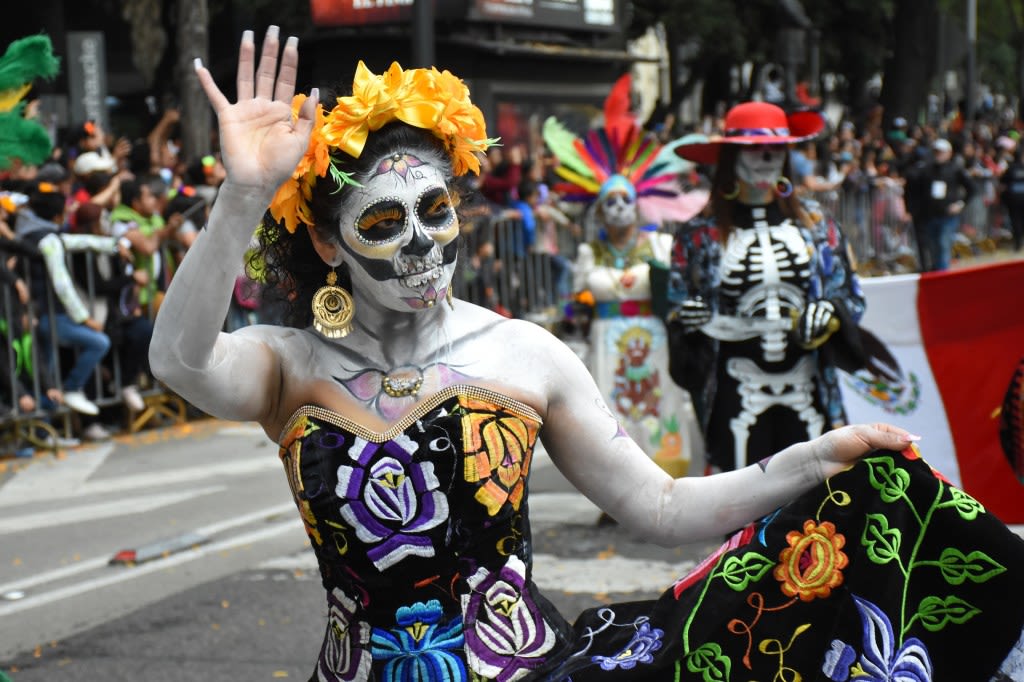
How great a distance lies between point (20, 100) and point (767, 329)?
144 inches

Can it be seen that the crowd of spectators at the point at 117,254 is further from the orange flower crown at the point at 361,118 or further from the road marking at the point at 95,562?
the orange flower crown at the point at 361,118

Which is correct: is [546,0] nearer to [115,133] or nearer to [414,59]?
[115,133]

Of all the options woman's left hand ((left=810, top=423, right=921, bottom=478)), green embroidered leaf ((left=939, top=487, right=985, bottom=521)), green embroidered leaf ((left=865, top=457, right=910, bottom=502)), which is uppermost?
woman's left hand ((left=810, top=423, right=921, bottom=478))

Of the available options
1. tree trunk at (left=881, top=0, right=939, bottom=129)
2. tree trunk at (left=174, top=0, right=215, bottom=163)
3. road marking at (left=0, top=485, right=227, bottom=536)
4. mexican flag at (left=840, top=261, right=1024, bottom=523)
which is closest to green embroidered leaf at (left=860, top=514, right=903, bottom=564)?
mexican flag at (left=840, top=261, right=1024, bottom=523)

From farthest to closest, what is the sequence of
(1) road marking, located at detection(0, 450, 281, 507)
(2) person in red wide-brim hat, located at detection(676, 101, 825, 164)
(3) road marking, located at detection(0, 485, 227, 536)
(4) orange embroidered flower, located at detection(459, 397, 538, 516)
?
(1) road marking, located at detection(0, 450, 281, 507) < (3) road marking, located at detection(0, 485, 227, 536) < (2) person in red wide-brim hat, located at detection(676, 101, 825, 164) < (4) orange embroidered flower, located at detection(459, 397, 538, 516)

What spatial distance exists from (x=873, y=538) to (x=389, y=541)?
887 mm

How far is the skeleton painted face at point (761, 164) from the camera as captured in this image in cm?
647

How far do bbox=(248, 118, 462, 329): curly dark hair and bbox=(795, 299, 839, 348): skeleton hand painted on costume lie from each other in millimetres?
3340

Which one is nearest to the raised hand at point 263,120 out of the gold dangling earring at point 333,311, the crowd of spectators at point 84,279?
the gold dangling earring at point 333,311

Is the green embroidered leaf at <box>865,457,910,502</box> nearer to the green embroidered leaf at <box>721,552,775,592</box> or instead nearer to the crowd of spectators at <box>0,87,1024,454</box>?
the green embroidered leaf at <box>721,552,775,592</box>

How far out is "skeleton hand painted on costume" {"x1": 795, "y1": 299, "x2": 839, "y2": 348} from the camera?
20.6 feet

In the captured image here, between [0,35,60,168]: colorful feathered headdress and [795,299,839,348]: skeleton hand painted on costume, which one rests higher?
[0,35,60,168]: colorful feathered headdress

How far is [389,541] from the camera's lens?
2879 millimetres

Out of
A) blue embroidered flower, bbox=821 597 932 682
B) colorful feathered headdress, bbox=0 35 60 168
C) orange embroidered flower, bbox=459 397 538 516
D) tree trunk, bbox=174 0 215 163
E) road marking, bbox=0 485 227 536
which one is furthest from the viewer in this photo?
tree trunk, bbox=174 0 215 163
